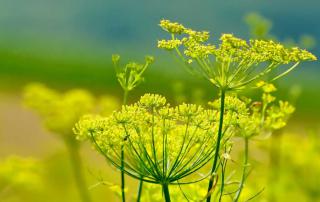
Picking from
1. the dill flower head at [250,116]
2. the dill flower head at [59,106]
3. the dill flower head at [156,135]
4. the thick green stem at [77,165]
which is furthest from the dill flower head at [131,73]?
the thick green stem at [77,165]

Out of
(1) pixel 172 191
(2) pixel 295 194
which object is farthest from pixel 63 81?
(1) pixel 172 191

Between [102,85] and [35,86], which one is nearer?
[35,86]

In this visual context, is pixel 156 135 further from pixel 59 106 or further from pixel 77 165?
pixel 77 165

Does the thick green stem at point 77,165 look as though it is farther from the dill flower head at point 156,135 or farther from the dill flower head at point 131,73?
the dill flower head at point 156,135

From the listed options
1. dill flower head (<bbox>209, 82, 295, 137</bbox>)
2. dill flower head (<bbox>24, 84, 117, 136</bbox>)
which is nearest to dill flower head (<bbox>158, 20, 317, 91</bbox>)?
dill flower head (<bbox>209, 82, 295, 137</bbox>)

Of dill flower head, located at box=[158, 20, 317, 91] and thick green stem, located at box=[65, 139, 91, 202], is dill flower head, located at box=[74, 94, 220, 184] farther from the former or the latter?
thick green stem, located at box=[65, 139, 91, 202]

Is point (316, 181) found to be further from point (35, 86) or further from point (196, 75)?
point (196, 75)
